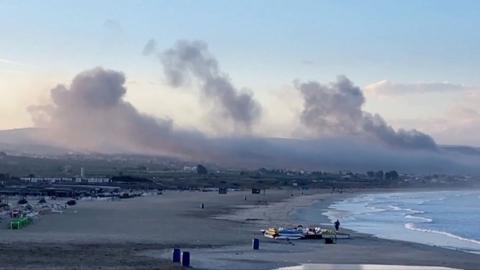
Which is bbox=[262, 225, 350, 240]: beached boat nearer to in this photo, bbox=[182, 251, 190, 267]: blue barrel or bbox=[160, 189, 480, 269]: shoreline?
bbox=[160, 189, 480, 269]: shoreline

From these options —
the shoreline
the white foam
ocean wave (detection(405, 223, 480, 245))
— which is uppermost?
ocean wave (detection(405, 223, 480, 245))

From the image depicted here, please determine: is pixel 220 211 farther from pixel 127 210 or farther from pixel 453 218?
pixel 453 218

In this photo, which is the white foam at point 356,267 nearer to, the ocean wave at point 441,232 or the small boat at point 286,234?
the small boat at point 286,234

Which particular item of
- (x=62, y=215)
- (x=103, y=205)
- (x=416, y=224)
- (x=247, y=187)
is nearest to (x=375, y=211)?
(x=416, y=224)

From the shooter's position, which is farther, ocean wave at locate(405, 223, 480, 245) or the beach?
ocean wave at locate(405, 223, 480, 245)

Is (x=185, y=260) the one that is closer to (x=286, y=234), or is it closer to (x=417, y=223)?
(x=286, y=234)

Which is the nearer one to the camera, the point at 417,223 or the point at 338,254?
the point at 338,254

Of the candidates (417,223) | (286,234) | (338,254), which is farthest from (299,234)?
(417,223)

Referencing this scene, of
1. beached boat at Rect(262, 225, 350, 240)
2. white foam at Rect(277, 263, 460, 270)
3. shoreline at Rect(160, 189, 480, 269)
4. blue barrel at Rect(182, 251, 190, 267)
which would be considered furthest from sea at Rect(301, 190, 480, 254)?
blue barrel at Rect(182, 251, 190, 267)

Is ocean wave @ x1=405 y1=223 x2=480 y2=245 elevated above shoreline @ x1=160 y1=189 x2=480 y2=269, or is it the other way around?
ocean wave @ x1=405 y1=223 x2=480 y2=245
